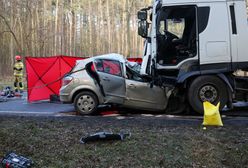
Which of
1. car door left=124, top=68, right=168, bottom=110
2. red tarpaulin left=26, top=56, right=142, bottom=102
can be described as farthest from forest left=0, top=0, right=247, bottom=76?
car door left=124, top=68, right=168, bottom=110

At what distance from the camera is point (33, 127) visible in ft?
A: 23.0

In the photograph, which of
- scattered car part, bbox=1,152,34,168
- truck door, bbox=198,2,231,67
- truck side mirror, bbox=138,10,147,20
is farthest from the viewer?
truck side mirror, bbox=138,10,147,20

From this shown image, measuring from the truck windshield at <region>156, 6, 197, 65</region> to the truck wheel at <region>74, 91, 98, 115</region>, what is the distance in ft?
6.56

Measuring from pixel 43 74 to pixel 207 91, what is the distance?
22.7ft

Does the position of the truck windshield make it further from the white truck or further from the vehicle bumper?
the vehicle bumper

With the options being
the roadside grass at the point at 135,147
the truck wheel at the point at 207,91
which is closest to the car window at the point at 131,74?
the truck wheel at the point at 207,91

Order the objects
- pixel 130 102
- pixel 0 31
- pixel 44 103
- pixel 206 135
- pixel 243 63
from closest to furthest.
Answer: pixel 206 135
pixel 243 63
pixel 130 102
pixel 44 103
pixel 0 31

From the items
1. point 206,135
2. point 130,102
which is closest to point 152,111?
point 130,102

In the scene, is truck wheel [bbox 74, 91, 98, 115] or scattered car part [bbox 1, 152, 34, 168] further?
truck wheel [bbox 74, 91, 98, 115]

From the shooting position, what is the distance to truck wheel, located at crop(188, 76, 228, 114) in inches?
365

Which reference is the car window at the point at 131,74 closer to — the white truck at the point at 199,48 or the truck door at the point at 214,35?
the white truck at the point at 199,48

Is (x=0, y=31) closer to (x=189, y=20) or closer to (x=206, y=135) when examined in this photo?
(x=189, y=20)

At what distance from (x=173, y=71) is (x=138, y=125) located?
2765 millimetres

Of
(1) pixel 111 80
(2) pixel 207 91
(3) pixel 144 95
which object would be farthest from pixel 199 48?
(1) pixel 111 80
